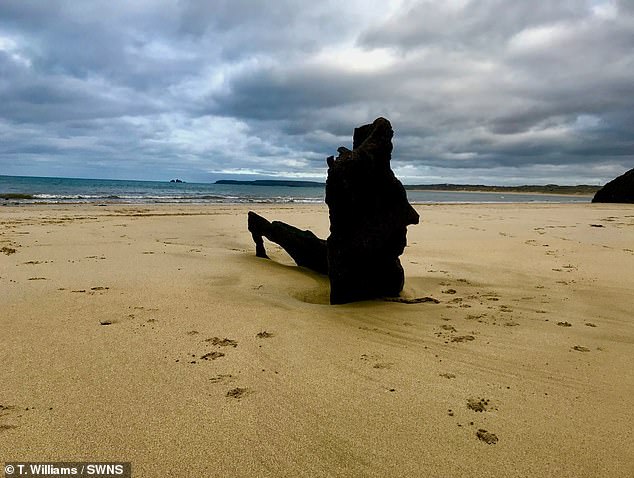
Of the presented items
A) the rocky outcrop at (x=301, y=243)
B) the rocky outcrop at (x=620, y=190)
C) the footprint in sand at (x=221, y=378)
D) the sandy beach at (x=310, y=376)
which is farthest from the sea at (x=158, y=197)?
the footprint in sand at (x=221, y=378)

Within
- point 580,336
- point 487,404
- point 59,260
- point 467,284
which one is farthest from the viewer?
point 59,260

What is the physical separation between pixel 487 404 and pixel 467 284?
424 centimetres

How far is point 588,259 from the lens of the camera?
9.20 meters

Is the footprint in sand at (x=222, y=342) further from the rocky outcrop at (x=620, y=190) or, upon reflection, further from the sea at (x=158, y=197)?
the rocky outcrop at (x=620, y=190)

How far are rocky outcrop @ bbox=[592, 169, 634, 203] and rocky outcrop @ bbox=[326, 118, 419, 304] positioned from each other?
47.2m

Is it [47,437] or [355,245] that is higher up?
[355,245]

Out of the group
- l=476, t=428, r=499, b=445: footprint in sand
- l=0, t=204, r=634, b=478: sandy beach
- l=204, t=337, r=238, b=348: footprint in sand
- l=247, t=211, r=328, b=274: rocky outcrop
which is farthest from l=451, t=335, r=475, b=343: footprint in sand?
l=247, t=211, r=328, b=274: rocky outcrop

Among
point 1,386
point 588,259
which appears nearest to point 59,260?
point 1,386

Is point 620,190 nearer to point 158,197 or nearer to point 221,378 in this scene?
→ point 158,197

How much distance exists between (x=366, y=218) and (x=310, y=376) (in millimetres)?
2828

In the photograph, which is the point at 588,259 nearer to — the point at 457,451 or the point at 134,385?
the point at 457,451

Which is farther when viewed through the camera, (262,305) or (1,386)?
(262,305)

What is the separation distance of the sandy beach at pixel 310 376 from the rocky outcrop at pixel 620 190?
146 feet

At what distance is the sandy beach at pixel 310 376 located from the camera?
248 centimetres
